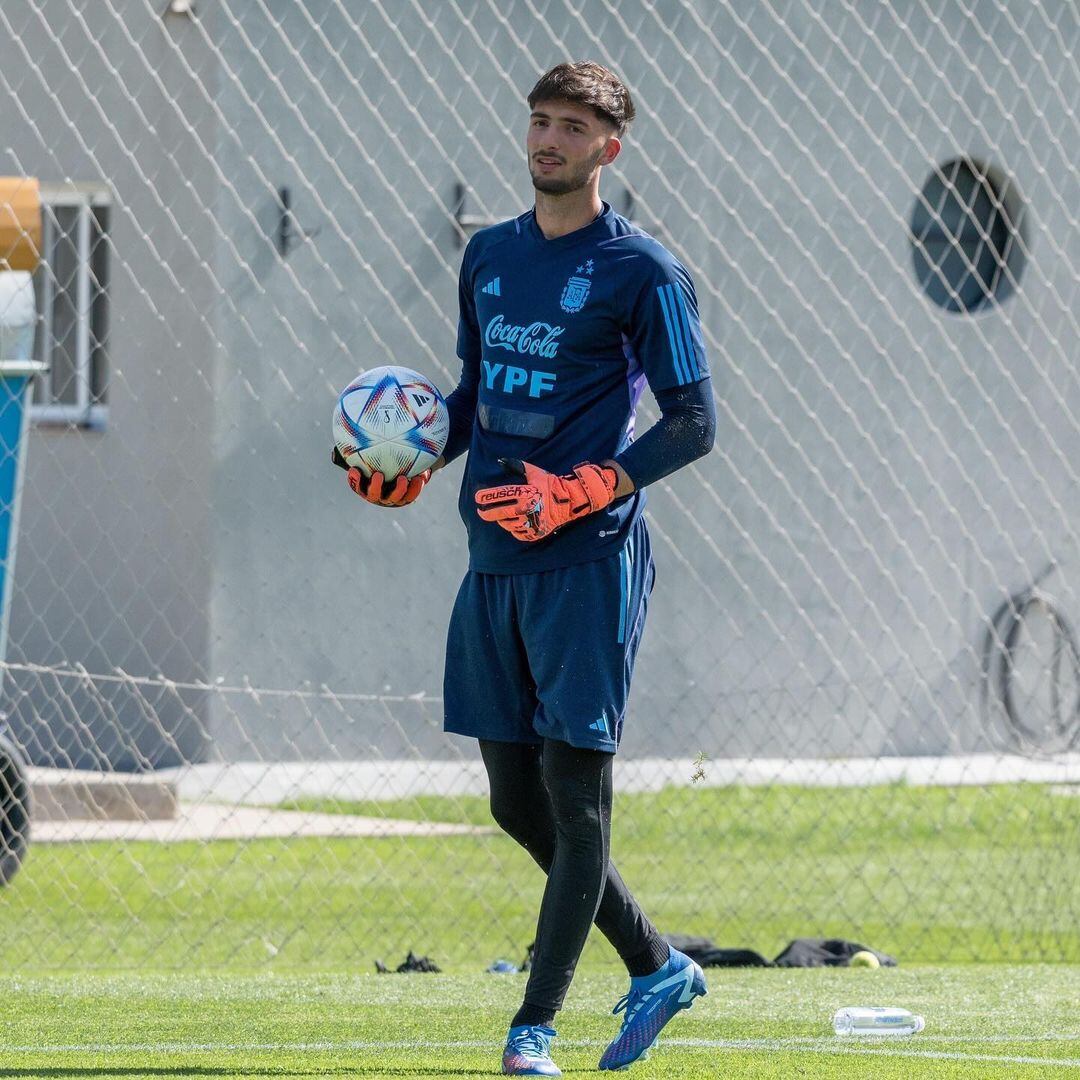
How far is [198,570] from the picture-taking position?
10.7m

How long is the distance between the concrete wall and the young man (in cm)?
549

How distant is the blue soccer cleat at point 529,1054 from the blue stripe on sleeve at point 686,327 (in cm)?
139

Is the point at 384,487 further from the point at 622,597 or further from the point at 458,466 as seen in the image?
the point at 458,466

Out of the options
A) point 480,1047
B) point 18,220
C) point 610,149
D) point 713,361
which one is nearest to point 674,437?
point 610,149

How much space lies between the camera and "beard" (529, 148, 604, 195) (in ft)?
13.3

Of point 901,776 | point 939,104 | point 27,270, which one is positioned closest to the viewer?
point 27,270

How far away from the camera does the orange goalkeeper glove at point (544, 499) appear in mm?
3883

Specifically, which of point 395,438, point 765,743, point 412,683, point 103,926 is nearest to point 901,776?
point 765,743

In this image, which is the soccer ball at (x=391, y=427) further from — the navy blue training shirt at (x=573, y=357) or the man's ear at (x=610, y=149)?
the man's ear at (x=610, y=149)

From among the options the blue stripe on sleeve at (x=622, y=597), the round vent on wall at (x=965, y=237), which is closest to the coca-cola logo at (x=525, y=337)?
the blue stripe on sleeve at (x=622, y=597)

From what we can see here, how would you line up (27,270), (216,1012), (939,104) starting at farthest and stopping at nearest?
(939,104) → (27,270) → (216,1012)

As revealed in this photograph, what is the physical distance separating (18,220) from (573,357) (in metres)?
3.40

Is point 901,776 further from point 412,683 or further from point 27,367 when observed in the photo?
point 27,367

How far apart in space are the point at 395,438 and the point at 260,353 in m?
6.20
